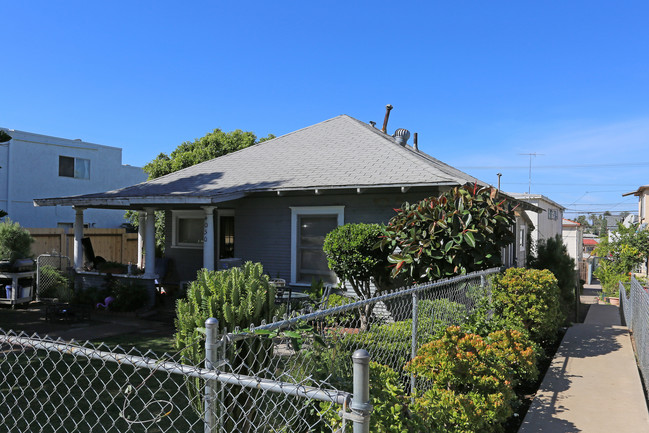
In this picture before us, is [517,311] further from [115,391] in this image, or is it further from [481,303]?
[115,391]

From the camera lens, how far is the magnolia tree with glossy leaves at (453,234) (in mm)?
7875

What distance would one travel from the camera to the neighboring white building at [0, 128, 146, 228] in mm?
22359

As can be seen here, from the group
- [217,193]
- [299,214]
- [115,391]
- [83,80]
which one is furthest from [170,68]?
[115,391]

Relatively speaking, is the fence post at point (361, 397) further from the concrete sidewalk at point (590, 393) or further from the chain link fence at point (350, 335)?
the concrete sidewalk at point (590, 393)

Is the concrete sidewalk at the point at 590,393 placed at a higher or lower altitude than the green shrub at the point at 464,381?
lower

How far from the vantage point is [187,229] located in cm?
1447

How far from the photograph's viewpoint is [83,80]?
16.0 meters

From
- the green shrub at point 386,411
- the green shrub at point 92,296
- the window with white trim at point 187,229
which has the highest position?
the window with white trim at point 187,229

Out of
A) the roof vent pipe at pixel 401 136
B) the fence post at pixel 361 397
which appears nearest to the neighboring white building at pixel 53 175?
the roof vent pipe at pixel 401 136

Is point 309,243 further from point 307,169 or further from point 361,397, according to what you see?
point 361,397

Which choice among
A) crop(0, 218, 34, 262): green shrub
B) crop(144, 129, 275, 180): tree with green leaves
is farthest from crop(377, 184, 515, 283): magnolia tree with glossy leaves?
crop(144, 129, 275, 180): tree with green leaves

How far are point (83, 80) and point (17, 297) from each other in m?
7.31

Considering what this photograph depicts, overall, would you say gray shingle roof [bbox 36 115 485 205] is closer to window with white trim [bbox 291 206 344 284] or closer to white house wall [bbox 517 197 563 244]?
window with white trim [bbox 291 206 344 284]

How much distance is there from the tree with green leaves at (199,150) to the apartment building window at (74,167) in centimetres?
415
